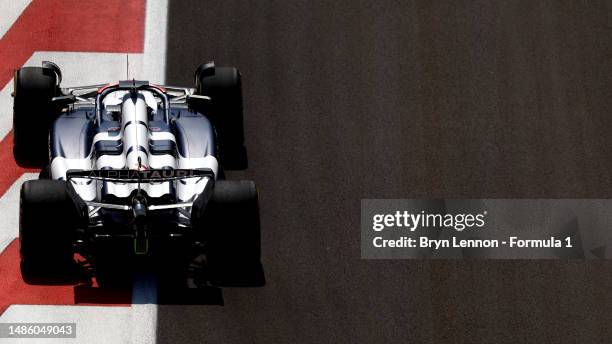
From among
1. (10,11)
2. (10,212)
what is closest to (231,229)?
(10,212)

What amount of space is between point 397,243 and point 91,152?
3.88 m

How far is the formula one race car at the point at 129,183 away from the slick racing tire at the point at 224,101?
0.04 feet

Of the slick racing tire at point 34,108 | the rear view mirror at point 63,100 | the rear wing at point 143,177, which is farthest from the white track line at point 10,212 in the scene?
the rear wing at point 143,177

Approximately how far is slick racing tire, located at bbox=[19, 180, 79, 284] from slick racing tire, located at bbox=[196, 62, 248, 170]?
2750 mm

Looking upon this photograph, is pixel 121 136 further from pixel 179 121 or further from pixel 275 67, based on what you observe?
pixel 275 67

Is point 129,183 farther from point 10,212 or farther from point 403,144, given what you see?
point 403,144

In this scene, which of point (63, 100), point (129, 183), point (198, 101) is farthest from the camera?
point (198, 101)

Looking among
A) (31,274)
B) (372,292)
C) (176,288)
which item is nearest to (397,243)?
(372,292)

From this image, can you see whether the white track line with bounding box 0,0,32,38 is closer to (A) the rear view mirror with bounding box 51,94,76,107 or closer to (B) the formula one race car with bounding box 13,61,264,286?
(B) the formula one race car with bounding box 13,61,264,286

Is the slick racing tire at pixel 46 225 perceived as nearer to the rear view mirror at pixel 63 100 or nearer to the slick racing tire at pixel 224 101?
the rear view mirror at pixel 63 100

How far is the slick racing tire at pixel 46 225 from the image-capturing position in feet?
70.6

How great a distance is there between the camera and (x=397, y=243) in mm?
23719

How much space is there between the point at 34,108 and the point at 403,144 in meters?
4.73

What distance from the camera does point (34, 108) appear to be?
2362 cm
